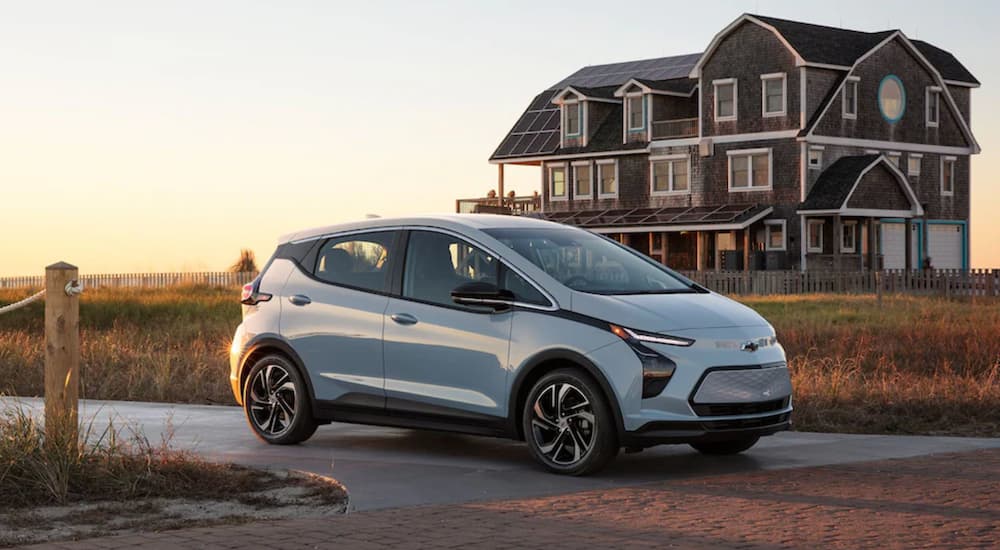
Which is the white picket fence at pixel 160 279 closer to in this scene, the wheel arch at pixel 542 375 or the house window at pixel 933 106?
the house window at pixel 933 106

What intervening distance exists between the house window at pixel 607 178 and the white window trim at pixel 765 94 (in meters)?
8.42

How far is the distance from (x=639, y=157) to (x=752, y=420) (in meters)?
53.7

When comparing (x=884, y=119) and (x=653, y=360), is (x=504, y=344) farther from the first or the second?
(x=884, y=119)

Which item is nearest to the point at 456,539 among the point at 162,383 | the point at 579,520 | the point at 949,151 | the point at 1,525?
the point at 579,520

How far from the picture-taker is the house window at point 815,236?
57.7m

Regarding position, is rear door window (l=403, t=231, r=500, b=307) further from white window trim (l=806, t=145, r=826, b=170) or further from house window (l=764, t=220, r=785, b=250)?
house window (l=764, t=220, r=785, b=250)

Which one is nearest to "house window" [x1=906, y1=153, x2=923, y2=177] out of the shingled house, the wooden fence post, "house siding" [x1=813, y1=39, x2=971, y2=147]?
the shingled house

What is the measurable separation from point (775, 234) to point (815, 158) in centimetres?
339

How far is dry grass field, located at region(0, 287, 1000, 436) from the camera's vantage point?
14.7 meters

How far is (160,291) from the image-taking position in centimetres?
5219

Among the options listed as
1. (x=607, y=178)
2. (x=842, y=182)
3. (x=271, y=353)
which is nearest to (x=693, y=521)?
(x=271, y=353)

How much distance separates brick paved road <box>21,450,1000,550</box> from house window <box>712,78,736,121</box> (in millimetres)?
49860

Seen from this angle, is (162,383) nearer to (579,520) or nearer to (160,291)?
(579,520)

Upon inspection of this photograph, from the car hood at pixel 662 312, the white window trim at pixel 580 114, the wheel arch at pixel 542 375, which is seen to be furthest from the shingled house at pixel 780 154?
the wheel arch at pixel 542 375
